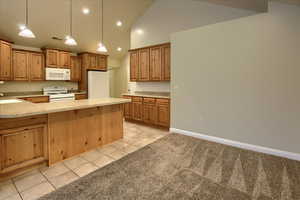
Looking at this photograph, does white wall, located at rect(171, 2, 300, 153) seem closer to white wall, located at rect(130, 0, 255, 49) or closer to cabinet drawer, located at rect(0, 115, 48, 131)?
white wall, located at rect(130, 0, 255, 49)

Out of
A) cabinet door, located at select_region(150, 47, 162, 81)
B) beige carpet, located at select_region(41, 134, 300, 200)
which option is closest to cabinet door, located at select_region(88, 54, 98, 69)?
cabinet door, located at select_region(150, 47, 162, 81)

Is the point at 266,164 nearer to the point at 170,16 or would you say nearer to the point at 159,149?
the point at 159,149

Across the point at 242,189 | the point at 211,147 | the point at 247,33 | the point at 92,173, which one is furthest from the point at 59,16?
the point at 242,189

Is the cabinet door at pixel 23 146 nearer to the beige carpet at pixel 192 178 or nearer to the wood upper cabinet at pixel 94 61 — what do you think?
the beige carpet at pixel 192 178

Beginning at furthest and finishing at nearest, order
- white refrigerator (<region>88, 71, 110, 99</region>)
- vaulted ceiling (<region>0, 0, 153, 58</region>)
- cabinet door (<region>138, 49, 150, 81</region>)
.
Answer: white refrigerator (<region>88, 71, 110, 99</region>), cabinet door (<region>138, 49, 150, 81</region>), vaulted ceiling (<region>0, 0, 153, 58</region>)

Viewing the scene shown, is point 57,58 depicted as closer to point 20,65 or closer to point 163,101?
point 20,65

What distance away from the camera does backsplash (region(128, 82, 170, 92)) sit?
4.88 metres

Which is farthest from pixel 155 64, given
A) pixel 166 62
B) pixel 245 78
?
pixel 245 78

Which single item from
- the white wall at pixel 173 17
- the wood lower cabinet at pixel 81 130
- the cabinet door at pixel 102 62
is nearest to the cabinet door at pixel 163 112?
the wood lower cabinet at pixel 81 130

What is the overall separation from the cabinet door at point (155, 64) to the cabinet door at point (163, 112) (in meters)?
0.79

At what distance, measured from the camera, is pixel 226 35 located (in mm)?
3100

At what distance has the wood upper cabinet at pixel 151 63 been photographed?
4.38 meters

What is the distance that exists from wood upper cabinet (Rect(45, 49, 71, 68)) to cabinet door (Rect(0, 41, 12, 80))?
0.95 meters

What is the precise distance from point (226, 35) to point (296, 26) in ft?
3.45
